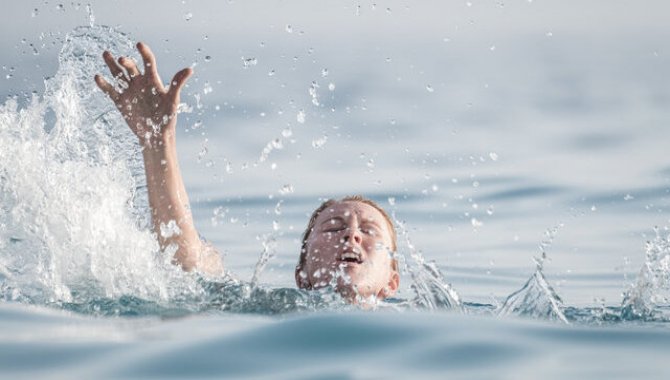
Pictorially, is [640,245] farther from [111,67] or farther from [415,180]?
[111,67]

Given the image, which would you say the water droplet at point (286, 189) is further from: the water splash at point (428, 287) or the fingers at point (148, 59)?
the water splash at point (428, 287)

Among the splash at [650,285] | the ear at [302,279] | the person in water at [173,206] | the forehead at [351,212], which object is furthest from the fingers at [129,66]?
the splash at [650,285]

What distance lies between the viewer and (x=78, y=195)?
17.6 feet

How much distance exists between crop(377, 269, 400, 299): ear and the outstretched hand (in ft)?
5.11

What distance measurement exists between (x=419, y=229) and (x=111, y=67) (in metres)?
5.06

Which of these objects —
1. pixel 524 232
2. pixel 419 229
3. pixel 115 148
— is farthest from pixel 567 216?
pixel 115 148

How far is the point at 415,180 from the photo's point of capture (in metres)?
11.2

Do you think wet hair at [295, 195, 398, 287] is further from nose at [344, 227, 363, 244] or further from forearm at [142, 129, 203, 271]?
forearm at [142, 129, 203, 271]

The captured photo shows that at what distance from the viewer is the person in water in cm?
527

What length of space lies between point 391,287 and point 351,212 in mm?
577

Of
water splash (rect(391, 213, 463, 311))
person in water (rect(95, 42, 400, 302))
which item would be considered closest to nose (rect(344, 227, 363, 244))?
person in water (rect(95, 42, 400, 302))

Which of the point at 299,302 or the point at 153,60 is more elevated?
the point at 153,60

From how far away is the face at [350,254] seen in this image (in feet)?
17.0

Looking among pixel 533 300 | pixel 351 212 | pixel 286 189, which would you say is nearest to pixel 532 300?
pixel 533 300
